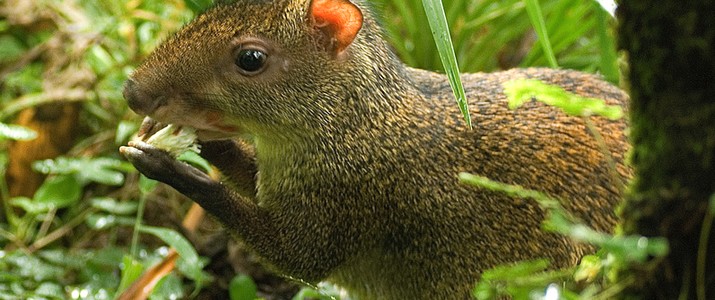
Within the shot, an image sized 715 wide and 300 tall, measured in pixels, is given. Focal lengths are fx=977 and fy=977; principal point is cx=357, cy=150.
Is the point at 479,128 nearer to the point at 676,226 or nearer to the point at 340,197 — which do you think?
the point at 340,197

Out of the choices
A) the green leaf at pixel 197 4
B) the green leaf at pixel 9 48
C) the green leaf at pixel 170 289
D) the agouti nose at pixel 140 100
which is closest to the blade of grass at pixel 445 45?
the agouti nose at pixel 140 100

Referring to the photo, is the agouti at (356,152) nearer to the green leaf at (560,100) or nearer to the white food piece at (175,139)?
the white food piece at (175,139)

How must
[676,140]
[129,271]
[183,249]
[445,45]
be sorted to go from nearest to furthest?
[676,140], [445,45], [183,249], [129,271]

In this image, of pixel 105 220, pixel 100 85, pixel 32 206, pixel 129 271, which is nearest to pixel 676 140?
pixel 129 271

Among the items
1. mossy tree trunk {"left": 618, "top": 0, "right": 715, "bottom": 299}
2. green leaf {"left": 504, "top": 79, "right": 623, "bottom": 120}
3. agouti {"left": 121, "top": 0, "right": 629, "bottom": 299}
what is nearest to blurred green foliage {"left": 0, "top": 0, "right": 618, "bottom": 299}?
agouti {"left": 121, "top": 0, "right": 629, "bottom": 299}

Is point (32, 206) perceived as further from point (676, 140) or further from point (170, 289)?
point (676, 140)

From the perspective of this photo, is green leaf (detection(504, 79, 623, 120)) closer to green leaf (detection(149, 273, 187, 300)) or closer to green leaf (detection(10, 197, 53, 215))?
green leaf (detection(149, 273, 187, 300))

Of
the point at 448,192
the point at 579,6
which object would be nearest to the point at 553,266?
the point at 448,192

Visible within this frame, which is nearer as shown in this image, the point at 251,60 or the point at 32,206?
the point at 251,60
